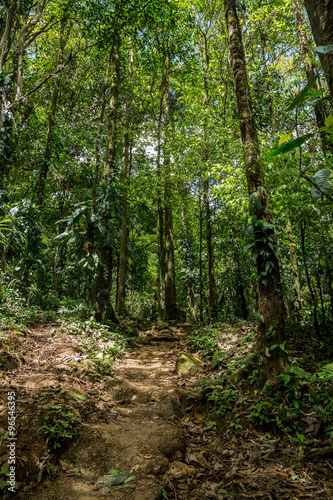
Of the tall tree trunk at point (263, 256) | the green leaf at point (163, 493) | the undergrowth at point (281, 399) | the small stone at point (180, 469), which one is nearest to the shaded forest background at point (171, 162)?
the tall tree trunk at point (263, 256)

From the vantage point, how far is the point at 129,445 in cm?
302

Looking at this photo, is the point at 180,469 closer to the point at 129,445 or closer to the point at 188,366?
the point at 129,445

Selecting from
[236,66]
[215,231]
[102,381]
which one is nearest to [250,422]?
[102,381]

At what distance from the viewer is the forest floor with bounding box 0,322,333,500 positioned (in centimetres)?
239

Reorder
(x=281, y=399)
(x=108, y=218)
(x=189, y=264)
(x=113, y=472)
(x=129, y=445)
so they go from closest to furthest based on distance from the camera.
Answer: (x=113, y=472)
(x=129, y=445)
(x=281, y=399)
(x=108, y=218)
(x=189, y=264)

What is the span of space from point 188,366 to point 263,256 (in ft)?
8.63

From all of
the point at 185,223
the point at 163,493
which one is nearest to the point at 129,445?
the point at 163,493

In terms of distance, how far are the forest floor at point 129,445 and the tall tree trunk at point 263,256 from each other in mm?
936

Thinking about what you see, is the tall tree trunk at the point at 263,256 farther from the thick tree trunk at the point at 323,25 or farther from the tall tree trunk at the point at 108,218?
the tall tree trunk at the point at 108,218

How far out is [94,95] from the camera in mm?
13203

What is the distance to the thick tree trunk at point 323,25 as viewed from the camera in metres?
1.17

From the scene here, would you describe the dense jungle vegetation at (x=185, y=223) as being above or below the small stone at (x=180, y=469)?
above

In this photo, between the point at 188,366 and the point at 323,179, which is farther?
the point at 188,366

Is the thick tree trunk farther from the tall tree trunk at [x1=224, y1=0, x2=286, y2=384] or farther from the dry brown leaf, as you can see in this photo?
the dry brown leaf
